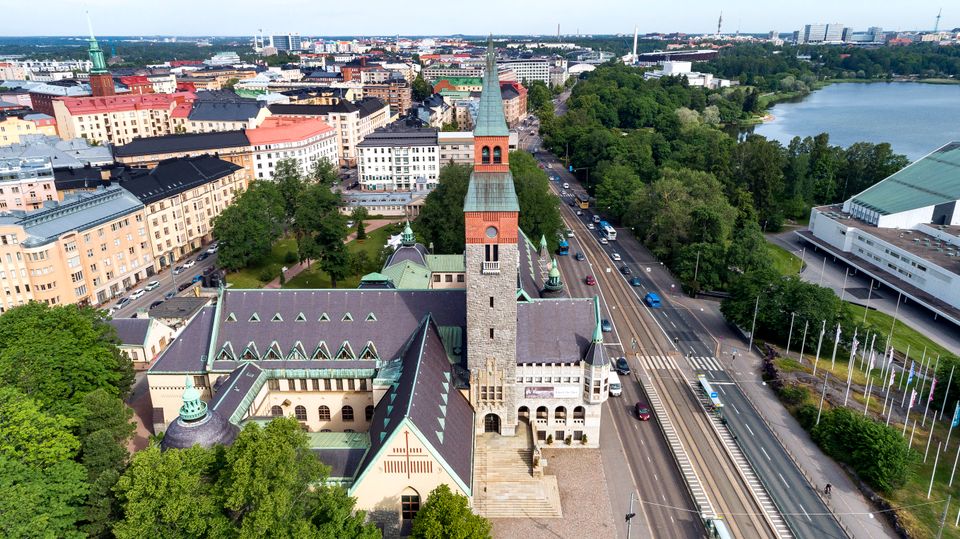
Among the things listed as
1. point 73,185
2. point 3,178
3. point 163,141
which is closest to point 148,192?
point 73,185

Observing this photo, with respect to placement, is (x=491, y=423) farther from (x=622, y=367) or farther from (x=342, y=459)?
(x=622, y=367)

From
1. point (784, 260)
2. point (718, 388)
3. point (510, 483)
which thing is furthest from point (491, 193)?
point (784, 260)

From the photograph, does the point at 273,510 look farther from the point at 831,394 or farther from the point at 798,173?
the point at 798,173

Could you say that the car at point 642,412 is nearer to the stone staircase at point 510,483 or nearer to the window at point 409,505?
the stone staircase at point 510,483

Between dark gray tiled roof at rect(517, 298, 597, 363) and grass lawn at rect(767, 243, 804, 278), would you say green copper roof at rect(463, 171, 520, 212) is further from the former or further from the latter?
grass lawn at rect(767, 243, 804, 278)

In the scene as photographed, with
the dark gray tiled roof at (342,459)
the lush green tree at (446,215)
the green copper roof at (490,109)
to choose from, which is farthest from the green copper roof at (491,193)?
the lush green tree at (446,215)

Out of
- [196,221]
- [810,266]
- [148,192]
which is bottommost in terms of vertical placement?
[810,266]

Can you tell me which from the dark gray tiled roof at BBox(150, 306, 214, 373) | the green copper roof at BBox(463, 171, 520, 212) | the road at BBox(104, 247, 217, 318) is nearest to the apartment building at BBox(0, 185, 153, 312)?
the road at BBox(104, 247, 217, 318)
